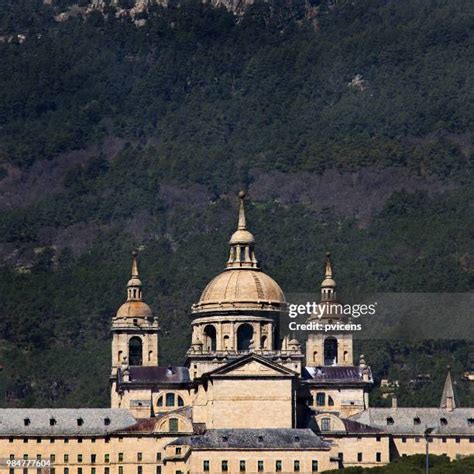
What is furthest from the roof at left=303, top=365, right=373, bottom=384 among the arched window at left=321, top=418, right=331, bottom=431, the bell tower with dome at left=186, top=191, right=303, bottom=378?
the arched window at left=321, top=418, right=331, bottom=431

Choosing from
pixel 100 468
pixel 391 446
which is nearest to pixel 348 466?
pixel 391 446

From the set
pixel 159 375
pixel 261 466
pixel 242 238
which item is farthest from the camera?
pixel 242 238

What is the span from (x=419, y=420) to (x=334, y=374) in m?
9.82

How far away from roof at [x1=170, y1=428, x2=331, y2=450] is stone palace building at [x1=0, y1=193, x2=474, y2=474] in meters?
0.13

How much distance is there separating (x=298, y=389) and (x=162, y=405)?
10467 mm

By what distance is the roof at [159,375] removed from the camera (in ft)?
636

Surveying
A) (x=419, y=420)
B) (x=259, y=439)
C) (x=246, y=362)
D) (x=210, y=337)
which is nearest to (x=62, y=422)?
(x=210, y=337)

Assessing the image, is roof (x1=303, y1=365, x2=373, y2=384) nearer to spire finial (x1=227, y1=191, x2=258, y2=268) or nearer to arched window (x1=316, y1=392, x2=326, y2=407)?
arched window (x1=316, y1=392, x2=326, y2=407)

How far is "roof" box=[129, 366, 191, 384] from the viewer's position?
193875mm

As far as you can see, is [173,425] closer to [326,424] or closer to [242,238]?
[326,424]

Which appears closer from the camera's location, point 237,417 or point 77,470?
point 237,417

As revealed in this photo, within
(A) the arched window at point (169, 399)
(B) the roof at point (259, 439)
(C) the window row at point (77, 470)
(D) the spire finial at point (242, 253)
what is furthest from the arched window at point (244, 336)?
(B) the roof at point (259, 439)

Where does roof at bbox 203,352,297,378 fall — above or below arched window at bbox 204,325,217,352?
below

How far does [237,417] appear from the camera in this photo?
18162 centimetres
